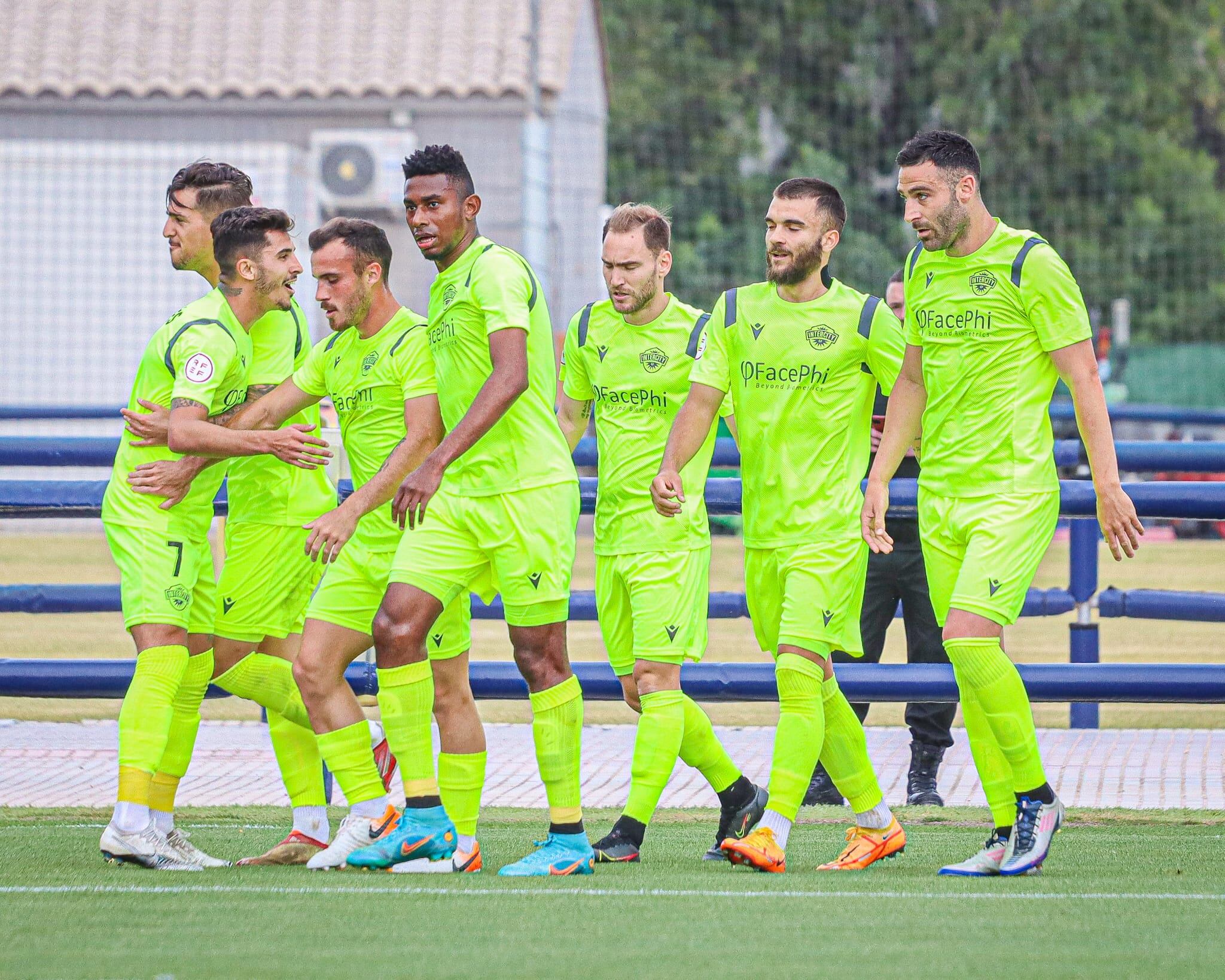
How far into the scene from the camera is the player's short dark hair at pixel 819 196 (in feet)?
19.2

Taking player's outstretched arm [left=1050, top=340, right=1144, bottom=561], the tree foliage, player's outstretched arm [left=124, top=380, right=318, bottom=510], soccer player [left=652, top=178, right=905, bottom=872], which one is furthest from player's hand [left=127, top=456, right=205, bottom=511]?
the tree foliage

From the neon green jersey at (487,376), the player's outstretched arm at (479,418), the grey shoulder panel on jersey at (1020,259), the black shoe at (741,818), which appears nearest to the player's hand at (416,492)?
the player's outstretched arm at (479,418)

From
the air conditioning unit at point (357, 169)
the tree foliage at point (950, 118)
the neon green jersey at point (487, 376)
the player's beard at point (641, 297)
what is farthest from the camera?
the tree foliage at point (950, 118)

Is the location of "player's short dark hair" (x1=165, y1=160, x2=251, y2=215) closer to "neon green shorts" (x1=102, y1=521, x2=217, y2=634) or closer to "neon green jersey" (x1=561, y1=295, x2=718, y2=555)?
"neon green shorts" (x1=102, y1=521, x2=217, y2=634)

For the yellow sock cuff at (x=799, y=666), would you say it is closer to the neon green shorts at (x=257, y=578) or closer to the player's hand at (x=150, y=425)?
the neon green shorts at (x=257, y=578)

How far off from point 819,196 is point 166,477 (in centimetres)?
223

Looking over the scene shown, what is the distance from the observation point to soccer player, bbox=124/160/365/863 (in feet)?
19.6

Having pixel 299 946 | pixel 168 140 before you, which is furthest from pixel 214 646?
pixel 168 140

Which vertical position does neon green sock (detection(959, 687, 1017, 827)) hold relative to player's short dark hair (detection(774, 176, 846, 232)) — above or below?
below

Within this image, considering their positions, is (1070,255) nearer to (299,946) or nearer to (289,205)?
(289,205)

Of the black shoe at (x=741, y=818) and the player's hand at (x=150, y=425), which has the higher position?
the player's hand at (x=150, y=425)

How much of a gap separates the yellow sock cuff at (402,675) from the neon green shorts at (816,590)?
1.05 meters

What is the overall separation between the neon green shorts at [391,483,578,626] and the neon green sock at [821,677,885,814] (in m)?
0.91

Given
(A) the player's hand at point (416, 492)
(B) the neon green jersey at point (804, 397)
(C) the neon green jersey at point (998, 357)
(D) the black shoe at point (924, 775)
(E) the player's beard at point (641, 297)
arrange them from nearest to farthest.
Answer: (A) the player's hand at point (416, 492) → (C) the neon green jersey at point (998, 357) → (B) the neon green jersey at point (804, 397) → (E) the player's beard at point (641, 297) → (D) the black shoe at point (924, 775)
